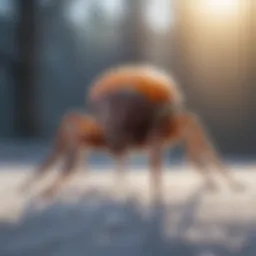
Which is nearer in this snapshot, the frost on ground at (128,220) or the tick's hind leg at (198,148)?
the frost on ground at (128,220)

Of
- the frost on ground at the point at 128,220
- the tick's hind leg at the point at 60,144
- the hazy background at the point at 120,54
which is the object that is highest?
the hazy background at the point at 120,54

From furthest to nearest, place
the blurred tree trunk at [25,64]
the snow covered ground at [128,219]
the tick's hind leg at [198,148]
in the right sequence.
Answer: the blurred tree trunk at [25,64]
the tick's hind leg at [198,148]
the snow covered ground at [128,219]

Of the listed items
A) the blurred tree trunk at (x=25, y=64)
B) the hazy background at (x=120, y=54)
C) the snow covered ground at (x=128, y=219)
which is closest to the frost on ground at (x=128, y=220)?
the snow covered ground at (x=128, y=219)

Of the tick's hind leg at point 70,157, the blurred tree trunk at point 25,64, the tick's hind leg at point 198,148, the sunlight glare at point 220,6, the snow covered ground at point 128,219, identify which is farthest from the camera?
the blurred tree trunk at point 25,64

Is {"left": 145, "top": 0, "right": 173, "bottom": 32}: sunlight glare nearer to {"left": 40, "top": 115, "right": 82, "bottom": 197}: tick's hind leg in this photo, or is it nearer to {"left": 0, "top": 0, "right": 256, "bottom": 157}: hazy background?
{"left": 0, "top": 0, "right": 256, "bottom": 157}: hazy background

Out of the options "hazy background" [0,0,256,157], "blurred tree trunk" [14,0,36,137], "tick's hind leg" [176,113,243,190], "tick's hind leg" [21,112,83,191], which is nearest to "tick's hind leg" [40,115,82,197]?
"tick's hind leg" [21,112,83,191]

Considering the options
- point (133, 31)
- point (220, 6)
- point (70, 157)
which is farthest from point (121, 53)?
point (70, 157)

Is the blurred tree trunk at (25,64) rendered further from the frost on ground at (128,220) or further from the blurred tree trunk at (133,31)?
the frost on ground at (128,220)
